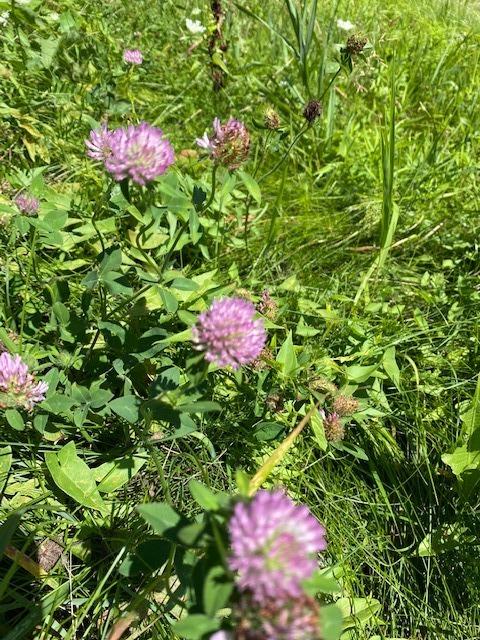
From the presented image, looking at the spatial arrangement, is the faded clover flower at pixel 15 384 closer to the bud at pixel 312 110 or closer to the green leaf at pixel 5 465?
the green leaf at pixel 5 465

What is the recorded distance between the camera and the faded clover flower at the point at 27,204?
4.82 feet

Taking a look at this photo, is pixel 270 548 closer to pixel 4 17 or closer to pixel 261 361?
pixel 261 361

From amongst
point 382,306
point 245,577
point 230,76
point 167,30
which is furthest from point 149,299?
point 167,30

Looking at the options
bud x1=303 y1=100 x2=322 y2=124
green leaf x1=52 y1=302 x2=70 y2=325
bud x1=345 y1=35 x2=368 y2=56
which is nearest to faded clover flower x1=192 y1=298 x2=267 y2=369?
green leaf x1=52 y1=302 x2=70 y2=325

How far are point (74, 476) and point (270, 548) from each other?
76 centimetres

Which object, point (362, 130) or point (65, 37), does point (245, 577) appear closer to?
point (65, 37)

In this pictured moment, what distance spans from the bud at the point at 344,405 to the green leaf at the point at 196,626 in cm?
76

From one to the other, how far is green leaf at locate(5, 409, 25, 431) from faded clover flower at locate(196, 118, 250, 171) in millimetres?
754

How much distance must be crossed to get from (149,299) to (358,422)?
638mm

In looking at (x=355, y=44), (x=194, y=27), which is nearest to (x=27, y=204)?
(x=355, y=44)

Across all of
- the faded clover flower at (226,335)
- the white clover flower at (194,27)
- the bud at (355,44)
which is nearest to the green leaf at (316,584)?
the faded clover flower at (226,335)

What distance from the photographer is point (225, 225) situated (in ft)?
6.76

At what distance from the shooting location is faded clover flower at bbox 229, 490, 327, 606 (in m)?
0.62

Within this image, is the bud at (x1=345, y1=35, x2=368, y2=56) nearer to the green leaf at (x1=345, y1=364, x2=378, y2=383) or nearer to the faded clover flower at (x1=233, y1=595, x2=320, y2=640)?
the green leaf at (x1=345, y1=364, x2=378, y2=383)
